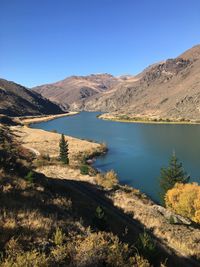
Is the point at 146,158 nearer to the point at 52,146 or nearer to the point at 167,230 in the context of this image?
the point at 52,146

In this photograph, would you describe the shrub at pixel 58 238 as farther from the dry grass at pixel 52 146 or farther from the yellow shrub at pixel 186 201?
the dry grass at pixel 52 146

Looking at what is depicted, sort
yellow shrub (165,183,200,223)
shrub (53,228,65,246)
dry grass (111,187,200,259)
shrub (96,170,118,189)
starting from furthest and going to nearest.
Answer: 1. yellow shrub (165,183,200,223)
2. shrub (96,170,118,189)
3. dry grass (111,187,200,259)
4. shrub (53,228,65,246)

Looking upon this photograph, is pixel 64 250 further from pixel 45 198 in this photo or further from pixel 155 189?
pixel 155 189

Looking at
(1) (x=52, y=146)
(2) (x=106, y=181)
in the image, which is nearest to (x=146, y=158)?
(1) (x=52, y=146)

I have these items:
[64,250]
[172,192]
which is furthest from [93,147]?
[64,250]

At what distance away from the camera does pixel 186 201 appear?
42.1 metres

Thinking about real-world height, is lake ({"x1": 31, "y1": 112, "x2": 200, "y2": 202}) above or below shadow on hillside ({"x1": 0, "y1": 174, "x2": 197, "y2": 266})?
below

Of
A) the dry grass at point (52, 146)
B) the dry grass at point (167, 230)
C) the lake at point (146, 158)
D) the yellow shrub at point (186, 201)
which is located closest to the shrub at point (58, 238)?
the dry grass at point (167, 230)

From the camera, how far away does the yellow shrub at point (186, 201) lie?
40.8 meters

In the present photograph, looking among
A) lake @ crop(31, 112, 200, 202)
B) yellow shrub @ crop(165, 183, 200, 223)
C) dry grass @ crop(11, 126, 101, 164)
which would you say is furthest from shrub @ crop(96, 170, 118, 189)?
dry grass @ crop(11, 126, 101, 164)

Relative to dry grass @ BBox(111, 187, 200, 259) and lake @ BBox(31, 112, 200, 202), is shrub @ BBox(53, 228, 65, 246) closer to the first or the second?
dry grass @ BBox(111, 187, 200, 259)

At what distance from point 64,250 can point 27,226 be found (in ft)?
6.51

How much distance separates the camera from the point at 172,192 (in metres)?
43.9

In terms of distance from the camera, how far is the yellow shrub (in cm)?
4081
